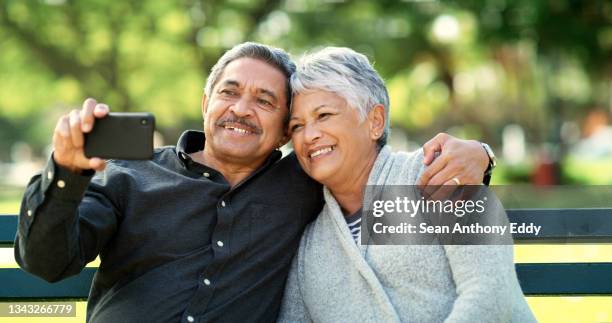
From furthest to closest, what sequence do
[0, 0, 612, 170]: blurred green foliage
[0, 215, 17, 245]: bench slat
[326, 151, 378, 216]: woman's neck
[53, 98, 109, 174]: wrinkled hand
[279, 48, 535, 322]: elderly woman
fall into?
[0, 0, 612, 170]: blurred green foliage
[0, 215, 17, 245]: bench slat
[326, 151, 378, 216]: woman's neck
[279, 48, 535, 322]: elderly woman
[53, 98, 109, 174]: wrinkled hand

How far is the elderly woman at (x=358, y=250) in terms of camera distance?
9.32 ft

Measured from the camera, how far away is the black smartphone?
2539 mm

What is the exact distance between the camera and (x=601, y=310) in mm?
3686

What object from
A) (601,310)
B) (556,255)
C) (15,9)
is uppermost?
(15,9)

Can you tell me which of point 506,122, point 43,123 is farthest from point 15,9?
point 43,123

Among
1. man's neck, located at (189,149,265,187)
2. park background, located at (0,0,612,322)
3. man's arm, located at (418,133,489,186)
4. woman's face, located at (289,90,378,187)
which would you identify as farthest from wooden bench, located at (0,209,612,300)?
park background, located at (0,0,612,322)

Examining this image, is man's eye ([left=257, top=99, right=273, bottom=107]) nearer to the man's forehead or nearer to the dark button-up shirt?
the man's forehead

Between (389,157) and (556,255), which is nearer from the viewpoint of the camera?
(389,157)

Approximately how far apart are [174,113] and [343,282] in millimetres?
19478

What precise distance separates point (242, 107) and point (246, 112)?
26 mm

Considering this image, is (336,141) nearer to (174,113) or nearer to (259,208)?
(259,208)

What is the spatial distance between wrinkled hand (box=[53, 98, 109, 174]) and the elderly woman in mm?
897

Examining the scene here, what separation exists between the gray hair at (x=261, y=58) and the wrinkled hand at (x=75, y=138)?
94 centimetres

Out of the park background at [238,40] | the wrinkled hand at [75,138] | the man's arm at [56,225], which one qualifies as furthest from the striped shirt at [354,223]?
the park background at [238,40]
